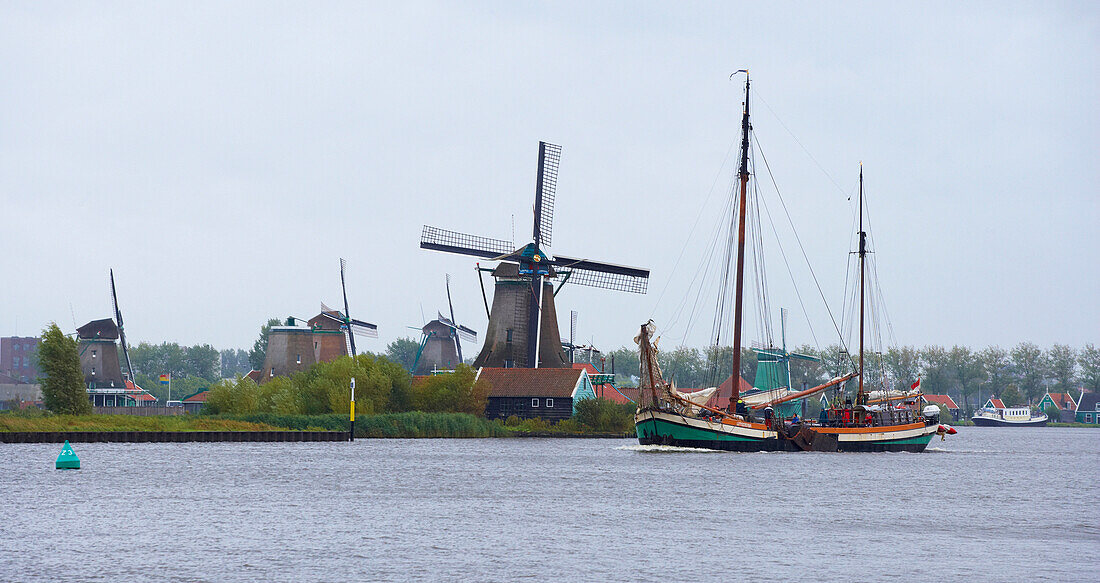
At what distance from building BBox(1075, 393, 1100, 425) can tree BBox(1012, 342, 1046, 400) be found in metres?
8.30

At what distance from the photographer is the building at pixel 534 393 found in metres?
88.4

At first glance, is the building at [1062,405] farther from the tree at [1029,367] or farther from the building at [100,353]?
the building at [100,353]

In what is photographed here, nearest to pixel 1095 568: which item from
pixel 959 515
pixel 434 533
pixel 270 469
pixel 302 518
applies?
pixel 959 515

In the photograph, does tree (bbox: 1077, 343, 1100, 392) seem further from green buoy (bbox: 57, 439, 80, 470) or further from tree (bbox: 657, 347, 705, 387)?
green buoy (bbox: 57, 439, 80, 470)

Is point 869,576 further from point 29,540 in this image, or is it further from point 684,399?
point 684,399

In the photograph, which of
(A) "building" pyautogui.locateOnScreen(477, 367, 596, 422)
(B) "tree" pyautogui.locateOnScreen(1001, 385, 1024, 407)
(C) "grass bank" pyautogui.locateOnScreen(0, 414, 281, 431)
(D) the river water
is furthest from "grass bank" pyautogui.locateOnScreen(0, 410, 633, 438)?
(B) "tree" pyautogui.locateOnScreen(1001, 385, 1024, 407)

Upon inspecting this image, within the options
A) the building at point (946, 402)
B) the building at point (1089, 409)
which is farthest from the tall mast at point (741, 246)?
the building at point (1089, 409)

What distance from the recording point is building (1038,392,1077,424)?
174m

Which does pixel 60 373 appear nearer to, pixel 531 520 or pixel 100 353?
pixel 531 520

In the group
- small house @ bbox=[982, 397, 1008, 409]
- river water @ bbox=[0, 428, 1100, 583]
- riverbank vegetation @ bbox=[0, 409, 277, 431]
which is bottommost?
small house @ bbox=[982, 397, 1008, 409]

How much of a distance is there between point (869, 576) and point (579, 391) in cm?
6567

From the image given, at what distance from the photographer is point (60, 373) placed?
72.6 meters

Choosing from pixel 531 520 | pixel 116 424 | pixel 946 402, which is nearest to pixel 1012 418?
pixel 946 402

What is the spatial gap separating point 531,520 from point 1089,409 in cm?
15739
